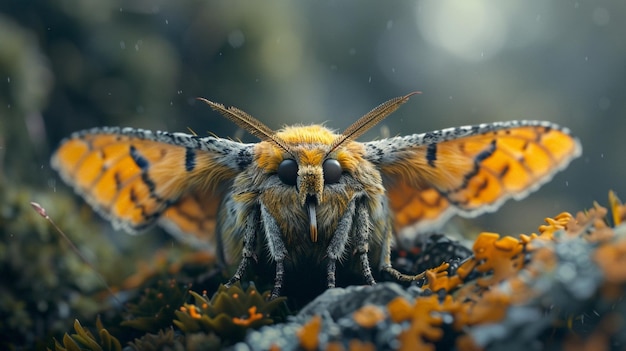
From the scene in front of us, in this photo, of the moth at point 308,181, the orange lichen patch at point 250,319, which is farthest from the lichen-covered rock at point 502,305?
the moth at point 308,181

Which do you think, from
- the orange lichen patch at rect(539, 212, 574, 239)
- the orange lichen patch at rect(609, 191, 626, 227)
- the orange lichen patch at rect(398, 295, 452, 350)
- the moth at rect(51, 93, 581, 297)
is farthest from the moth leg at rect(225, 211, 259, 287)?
the orange lichen patch at rect(609, 191, 626, 227)

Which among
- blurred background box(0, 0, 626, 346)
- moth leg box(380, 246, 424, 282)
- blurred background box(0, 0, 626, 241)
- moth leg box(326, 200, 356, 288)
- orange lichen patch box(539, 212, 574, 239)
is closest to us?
orange lichen patch box(539, 212, 574, 239)

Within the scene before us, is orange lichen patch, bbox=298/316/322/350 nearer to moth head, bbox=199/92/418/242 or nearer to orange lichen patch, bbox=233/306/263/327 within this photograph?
orange lichen patch, bbox=233/306/263/327

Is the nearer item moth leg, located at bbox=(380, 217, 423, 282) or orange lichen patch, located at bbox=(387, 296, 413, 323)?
orange lichen patch, located at bbox=(387, 296, 413, 323)

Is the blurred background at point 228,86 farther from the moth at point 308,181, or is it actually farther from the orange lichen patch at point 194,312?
the orange lichen patch at point 194,312

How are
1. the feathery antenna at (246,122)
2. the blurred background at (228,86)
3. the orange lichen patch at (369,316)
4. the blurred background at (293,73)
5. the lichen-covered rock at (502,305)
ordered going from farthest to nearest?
the blurred background at (293,73) < the blurred background at (228,86) < the feathery antenna at (246,122) < the orange lichen patch at (369,316) < the lichen-covered rock at (502,305)

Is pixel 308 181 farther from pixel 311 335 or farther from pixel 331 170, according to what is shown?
pixel 311 335

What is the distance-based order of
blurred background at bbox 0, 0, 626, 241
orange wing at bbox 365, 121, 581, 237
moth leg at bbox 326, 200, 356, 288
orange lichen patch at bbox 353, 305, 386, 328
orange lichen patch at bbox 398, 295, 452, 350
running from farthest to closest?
blurred background at bbox 0, 0, 626, 241 < orange wing at bbox 365, 121, 581, 237 < moth leg at bbox 326, 200, 356, 288 < orange lichen patch at bbox 353, 305, 386, 328 < orange lichen patch at bbox 398, 295, 452, 350
